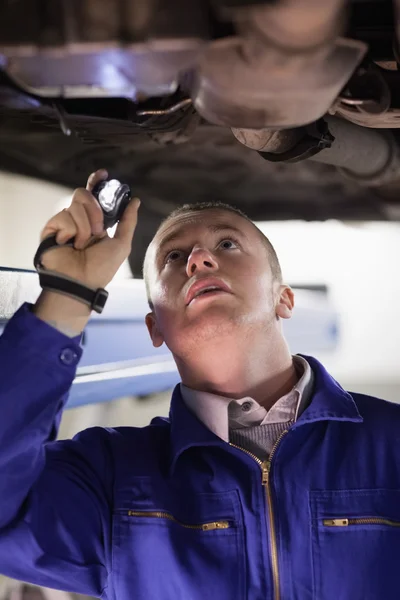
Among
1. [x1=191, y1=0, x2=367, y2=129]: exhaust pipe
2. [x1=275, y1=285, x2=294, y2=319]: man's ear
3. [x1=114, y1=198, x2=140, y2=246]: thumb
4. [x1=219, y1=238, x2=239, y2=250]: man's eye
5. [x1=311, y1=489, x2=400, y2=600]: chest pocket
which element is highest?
[x1=191, y1=0, x2=367, y2=129]: exhaust pipe

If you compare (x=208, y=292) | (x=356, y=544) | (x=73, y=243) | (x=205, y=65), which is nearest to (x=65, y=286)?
(x=73, y=243)

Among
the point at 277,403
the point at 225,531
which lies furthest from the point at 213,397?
the point at 225,531

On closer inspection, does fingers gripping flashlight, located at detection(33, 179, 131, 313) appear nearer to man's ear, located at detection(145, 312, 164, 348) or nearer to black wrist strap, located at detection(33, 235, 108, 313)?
black wrist strap, located at detection(33, 235, 108, 313)

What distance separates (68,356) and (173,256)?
352 mm

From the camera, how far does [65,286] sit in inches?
32.0

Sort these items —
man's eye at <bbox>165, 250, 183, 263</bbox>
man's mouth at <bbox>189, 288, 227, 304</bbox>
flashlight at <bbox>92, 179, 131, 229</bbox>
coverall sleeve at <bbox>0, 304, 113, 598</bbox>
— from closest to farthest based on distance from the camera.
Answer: coverall sleeve at <bbox>0, 304, 113, 598</bbox>
flashlight at <bbox>92, 179, 131, 229</bbox>
man's mouth at <bbox>189, 288, 227, 304</bbox>
man's eye at <bbox>165, 250, 183, 263</bbox>

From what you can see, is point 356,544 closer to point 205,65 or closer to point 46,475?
point 46,475

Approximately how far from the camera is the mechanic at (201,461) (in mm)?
814

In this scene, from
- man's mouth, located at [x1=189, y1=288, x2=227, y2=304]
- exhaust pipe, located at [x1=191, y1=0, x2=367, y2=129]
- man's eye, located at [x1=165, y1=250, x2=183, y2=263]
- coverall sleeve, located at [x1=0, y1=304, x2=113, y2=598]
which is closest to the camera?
exhaust pipe, located at [x1=191, y1=0, x2=367, y2=129]

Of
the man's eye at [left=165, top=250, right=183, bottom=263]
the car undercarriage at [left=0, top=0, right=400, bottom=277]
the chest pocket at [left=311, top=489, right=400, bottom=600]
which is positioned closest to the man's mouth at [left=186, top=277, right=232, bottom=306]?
the man's eye at [left=165, top=250, right=183, bottom=263]

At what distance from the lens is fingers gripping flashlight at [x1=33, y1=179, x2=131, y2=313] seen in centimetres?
81

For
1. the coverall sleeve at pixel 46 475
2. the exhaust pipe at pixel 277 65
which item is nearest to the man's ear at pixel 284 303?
the coverall sleeve at pixel 46 475

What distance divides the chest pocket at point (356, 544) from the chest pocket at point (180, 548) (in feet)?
0.37

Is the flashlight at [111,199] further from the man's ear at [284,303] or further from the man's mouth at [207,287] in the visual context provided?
the man's ear at [284,303]
